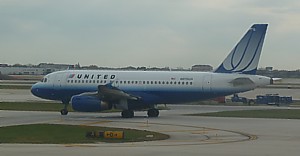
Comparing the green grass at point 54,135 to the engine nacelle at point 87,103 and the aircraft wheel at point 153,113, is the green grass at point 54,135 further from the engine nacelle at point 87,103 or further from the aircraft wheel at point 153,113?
the aircraft wheel at point 153,113

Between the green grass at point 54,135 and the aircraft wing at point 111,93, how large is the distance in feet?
28.6

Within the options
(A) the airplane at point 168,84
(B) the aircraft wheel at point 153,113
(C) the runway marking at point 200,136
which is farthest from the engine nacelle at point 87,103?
(C) the runway marking at point 200,136

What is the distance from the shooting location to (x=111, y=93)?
1674 inches

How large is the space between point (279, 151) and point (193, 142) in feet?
14.2

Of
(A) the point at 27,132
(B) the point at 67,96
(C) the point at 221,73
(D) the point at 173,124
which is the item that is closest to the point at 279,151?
(A) the point at 27,132

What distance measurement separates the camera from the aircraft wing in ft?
138

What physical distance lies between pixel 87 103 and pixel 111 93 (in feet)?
5.58

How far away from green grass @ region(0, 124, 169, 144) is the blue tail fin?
13846 mm

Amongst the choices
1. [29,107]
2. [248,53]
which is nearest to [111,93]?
[248,53]

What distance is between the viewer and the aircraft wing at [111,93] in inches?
1654

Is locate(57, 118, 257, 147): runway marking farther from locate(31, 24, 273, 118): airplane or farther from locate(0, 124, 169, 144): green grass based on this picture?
locate(31, 24, 273, 118): airplane

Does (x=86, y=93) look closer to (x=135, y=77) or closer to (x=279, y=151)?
(x=135, y=77)

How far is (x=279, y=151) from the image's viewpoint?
74.0 ft

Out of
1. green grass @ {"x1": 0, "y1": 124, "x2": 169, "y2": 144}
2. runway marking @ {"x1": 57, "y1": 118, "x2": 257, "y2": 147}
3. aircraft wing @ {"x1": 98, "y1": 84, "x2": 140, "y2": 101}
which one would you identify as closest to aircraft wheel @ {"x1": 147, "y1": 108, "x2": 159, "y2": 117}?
aircraft wing @ {"x1": 98, "y1": 84, "x2": 140, "y2": 101}
